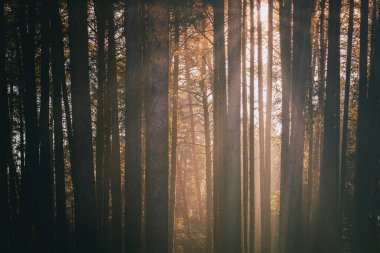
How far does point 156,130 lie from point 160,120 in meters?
0.19

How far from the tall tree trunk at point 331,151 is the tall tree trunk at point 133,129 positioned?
6.05 meters

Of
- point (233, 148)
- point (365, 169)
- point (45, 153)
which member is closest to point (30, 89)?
point (45, 153)

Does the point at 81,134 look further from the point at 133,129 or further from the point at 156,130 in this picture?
the point at 156,130

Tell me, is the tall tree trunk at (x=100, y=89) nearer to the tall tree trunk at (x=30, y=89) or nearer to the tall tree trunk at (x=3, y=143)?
the tall tree trunk at (x=30, y=89)

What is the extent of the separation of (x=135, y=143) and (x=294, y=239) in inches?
231

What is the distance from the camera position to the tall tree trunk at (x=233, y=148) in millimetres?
6875

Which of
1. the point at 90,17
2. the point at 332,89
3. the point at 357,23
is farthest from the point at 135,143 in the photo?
the point at 357,23

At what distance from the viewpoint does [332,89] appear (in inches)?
355

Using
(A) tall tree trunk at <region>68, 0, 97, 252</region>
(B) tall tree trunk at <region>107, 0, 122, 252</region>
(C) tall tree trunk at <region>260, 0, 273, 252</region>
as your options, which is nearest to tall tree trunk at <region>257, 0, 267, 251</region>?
(C) tall tree trunk at <region>260, 0, 273, 252</region>

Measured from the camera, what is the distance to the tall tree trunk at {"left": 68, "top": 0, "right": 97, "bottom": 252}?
645 centimetres

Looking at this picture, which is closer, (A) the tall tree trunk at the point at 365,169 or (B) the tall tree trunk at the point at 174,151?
(B) the tall tree trunk at the point at 174,151

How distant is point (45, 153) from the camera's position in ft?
26.3

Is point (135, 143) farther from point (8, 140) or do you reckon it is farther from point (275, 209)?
point (275, 209)

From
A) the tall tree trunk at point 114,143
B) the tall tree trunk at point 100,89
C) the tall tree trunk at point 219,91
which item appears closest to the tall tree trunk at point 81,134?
the tall tree trunk at point 114,143
